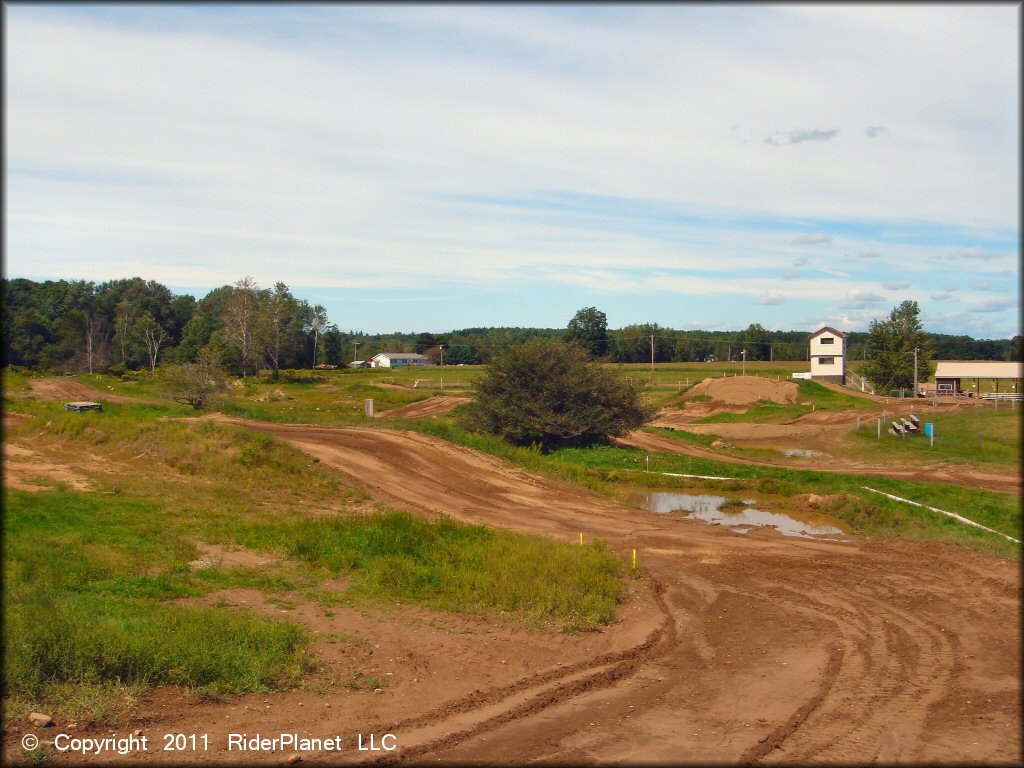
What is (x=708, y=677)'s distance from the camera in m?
10.9

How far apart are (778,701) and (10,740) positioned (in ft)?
27.9

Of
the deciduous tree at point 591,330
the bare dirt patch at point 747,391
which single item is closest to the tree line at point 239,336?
the deciduous tree at point 591,330

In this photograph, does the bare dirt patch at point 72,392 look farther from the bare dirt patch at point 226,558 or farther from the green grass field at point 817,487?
the bare dirt patch at point 226,558

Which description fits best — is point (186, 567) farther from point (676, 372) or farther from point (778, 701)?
point (676, 372)

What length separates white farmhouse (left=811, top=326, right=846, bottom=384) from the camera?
75.3 m

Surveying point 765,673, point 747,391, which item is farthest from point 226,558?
point 747,391

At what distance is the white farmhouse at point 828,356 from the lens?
247ft

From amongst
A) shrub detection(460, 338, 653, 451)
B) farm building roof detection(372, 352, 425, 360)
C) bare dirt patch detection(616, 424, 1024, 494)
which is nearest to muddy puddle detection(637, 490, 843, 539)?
bare dirt patch detection(616, 424, 1024, 494)

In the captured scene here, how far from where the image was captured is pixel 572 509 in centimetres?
2559

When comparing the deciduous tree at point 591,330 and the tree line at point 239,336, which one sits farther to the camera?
the deciduous tree at point 591,330

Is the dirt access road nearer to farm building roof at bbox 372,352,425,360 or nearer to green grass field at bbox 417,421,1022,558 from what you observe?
green grass field at bbox 417,421,1022,558

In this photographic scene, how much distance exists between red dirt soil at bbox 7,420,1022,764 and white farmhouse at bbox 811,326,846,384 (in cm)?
6091

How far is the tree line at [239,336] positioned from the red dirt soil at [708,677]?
4.29m

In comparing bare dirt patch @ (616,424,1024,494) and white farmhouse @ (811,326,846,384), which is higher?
white farmhouse @ (811,326,846,384)
